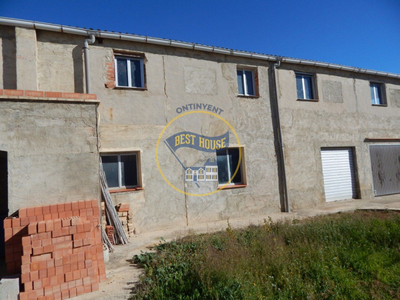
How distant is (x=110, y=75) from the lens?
736 centimetres

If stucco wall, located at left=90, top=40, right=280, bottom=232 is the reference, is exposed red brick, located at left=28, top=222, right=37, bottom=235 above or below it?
below

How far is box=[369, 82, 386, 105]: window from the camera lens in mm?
Answer: 12406

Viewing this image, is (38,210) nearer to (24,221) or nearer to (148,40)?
(24,221)

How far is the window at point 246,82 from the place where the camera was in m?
9.41

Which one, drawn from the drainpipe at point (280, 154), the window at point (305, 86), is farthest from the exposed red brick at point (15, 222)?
the window at point (305, 86)

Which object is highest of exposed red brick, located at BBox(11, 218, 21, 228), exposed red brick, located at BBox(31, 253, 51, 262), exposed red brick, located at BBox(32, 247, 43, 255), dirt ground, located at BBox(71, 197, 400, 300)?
exposed red brick, located at BBox(11, 218, 21, 228)

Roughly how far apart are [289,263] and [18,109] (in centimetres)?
512

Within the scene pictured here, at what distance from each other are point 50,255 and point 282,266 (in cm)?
336

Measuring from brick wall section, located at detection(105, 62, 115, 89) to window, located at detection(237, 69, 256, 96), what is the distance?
4.29 meters

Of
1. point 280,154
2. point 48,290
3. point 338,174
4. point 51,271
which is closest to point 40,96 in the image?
point 51,271

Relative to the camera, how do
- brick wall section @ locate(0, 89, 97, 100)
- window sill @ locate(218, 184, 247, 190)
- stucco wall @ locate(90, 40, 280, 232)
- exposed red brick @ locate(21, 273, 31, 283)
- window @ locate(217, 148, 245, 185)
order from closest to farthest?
exposed red brick @ locate(21, 273, 31, 283) → brick wall section @ locate(0, 89, 97, 100) → stucco wall @ locate(90, 40, 280, 232) → window sill @ locate(218, 184, 247, 190) → window @ locate(217, 148, 245, 185)

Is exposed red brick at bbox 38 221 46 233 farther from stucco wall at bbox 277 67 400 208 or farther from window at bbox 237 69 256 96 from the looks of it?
stucco wall at bbox 277 67 400 208

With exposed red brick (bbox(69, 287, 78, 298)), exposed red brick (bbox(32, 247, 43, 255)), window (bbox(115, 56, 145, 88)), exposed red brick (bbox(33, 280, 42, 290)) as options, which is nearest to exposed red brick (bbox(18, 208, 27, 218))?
exposed red brick (bbox(32, 247, 43, 255))

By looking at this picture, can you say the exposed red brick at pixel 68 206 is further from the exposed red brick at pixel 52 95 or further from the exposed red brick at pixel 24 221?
the exposed red brick at pixel 52 95
